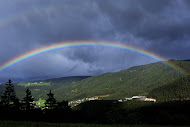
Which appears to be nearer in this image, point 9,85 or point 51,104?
point 51,104

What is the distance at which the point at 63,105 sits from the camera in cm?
4194

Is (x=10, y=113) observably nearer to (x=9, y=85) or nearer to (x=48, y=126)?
(x=9, y=85)

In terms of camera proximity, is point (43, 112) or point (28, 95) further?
point (28, 95)

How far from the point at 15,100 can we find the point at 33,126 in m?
30.2

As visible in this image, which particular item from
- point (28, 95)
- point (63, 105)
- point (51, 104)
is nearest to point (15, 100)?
point (28, 95)

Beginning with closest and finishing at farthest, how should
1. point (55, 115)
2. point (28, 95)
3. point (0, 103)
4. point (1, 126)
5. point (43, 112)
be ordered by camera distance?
point (1, 126) < point (55, 115) < point (43, 112) < point (28, 95) < point (0, 103)

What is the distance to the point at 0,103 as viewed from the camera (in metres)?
37.8

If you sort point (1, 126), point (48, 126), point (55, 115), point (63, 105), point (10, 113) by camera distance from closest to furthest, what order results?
1. point (1, 126)
2. point (48, 126)
3. point (10, 113)
4. point (55, 115)
5. point (63, 105)

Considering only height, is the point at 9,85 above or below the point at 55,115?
above

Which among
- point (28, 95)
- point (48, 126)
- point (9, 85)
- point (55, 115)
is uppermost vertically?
point (9, 85)

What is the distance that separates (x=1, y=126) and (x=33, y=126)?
7.25ft

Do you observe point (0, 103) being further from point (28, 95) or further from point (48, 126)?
point (48, 126)

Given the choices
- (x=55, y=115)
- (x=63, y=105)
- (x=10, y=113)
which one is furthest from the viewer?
(x=63, y=105)

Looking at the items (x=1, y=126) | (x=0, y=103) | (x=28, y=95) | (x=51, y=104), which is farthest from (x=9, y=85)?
(x=1, y=126)
